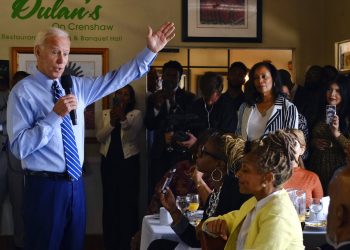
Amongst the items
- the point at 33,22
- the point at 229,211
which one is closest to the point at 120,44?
the point at 33,22

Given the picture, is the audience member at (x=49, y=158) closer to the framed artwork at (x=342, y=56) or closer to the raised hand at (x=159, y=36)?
the raised hand at (x=159, y=36)

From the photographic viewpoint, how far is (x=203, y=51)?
6770mm

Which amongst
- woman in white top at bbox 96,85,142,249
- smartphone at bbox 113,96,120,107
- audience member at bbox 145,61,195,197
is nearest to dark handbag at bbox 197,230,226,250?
audience member at bbox 145,61,195,197

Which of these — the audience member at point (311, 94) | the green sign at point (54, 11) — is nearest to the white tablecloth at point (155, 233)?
the audience member at point (311, 94)

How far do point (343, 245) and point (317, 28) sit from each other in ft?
16.9

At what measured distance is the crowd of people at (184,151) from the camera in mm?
2443

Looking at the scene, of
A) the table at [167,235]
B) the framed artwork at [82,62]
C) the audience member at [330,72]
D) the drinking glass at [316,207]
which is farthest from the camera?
the framed artwork at [82,62]

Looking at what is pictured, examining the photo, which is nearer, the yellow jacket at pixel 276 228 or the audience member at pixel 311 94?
the yellow jacket at pixel 276 228

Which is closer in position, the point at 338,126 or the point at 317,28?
the point at 338,126

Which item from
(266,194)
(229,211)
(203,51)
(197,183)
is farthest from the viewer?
(203,51)

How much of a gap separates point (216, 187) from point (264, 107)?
1737mm

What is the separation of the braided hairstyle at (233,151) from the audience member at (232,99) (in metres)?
1.67

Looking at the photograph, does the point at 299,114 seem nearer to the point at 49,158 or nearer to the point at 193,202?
the point at 193,202

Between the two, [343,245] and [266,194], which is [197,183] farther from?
[343,245]
